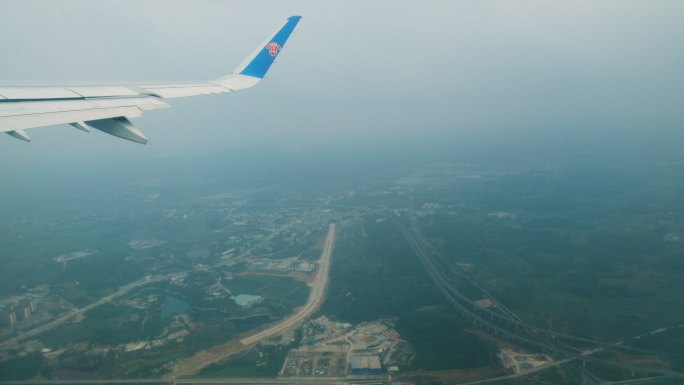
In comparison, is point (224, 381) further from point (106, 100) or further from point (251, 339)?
point (106, 100)

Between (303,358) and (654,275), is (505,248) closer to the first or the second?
(654,275)

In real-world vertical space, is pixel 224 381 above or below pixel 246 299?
below

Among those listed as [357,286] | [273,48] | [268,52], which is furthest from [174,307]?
[273,48]

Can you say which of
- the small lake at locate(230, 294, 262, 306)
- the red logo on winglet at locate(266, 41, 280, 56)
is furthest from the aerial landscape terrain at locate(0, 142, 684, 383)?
the red logo on winglet at locate(266, 41, 280, 56)

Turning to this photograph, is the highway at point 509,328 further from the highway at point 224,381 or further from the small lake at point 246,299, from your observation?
the small lake at point 246,299

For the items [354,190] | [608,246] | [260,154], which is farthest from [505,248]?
[260,154]

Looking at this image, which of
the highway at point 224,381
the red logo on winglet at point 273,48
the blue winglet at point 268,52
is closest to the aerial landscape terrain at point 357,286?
the highway at point 224,381
